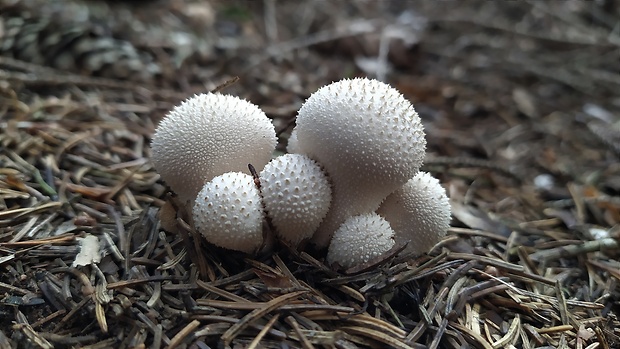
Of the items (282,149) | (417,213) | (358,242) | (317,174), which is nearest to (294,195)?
(317,174)

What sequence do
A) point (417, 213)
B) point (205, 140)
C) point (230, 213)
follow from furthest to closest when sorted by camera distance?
point (417, 213)
point (205, 140)
point (230, 213)

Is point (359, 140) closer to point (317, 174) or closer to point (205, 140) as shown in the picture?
point (317, 174)

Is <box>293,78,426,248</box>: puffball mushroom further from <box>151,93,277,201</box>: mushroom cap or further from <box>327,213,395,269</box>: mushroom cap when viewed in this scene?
<box>151,93,277,201</box>: mushroom cap

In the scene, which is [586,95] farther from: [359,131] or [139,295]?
[139,295]

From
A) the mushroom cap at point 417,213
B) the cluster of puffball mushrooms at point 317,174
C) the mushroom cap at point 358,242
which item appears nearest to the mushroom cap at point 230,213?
the cluster of puffball mushrooms at point 317,174

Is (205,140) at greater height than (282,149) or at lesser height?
greater

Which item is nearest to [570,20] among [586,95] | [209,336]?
[586,95]

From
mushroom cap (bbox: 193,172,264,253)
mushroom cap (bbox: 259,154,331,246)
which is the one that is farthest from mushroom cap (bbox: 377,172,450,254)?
mushroom cap (bbox: 193,172,264,253)
